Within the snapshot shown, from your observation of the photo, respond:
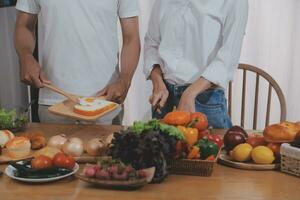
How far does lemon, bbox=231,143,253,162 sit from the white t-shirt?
0.75m

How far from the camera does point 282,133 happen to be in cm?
137

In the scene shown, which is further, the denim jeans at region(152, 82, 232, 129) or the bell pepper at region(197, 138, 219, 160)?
the denim jeans at region(152, 82, 232, 129)

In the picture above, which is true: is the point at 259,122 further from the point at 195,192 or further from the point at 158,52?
the point at 195,192

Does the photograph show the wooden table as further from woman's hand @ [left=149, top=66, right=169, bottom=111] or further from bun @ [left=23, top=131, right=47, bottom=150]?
woman's hand @ [left=149, top=66, right=169, bottom=111]

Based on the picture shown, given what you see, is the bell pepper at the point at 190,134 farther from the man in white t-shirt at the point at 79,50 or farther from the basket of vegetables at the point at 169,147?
the man in white t-shirt at the point at 79,50

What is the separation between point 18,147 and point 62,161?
7.9 inches

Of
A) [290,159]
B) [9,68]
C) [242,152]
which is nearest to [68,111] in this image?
[242,152]

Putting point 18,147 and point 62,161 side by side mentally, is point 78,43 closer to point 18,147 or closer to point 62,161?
point 18,147

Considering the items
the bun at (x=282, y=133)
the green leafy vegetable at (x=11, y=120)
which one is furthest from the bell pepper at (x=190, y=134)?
the green leafy vegetable at (x=11, y=120)

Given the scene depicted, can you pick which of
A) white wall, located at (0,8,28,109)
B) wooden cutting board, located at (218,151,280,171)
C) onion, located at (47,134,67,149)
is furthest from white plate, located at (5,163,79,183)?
white wall, located at (0,8,28,109)

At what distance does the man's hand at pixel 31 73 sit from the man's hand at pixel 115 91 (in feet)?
0.73

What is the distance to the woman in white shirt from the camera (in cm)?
171

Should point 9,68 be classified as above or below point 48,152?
above

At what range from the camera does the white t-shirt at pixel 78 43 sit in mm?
1940
